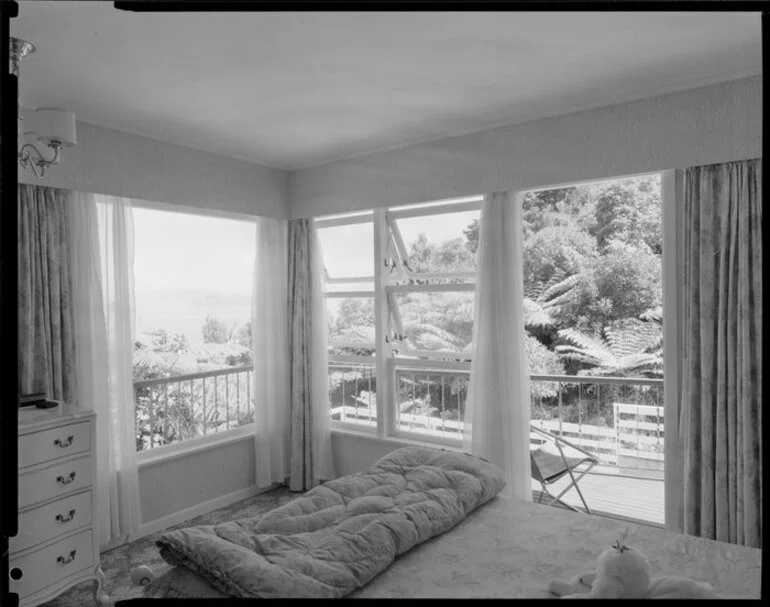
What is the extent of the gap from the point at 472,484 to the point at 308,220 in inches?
98.6

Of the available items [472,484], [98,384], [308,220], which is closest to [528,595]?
[472,484]

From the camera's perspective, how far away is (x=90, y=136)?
8.91 ft

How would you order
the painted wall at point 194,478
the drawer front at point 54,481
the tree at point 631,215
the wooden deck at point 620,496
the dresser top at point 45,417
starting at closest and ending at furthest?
the drawer front at point 54,481
the dresser top at point 45,417
the painted wall at point 194,478
the wooden deck at point 620,496
the tree at point 631,215

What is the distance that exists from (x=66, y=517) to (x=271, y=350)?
1.82 meters

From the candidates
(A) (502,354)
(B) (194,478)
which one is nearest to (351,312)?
(A) (502,354)

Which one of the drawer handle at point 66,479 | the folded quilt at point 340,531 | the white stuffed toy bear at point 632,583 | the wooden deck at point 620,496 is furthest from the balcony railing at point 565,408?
the white stuffed toy bear at point 632,583

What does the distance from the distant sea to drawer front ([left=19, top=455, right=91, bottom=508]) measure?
106 cm

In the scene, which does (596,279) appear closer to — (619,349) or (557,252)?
(557,252)

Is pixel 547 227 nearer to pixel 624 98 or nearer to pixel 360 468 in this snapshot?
pixel 624 98

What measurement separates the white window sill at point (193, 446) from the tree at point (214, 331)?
0.63m

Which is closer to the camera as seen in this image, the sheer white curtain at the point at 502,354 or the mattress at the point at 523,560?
the mattress at the point at 523,560

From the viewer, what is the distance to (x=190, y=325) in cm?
346

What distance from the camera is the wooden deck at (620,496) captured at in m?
3.20

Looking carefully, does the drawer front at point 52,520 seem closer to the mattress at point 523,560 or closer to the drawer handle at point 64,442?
the drawer handle at point 64,442
